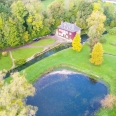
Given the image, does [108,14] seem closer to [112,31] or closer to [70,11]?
[112,31]

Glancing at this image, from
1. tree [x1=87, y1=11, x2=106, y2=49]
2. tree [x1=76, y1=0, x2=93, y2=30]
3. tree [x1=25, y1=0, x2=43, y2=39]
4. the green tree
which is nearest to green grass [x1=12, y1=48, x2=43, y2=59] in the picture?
tree [x1=25, y1=0, x2=43, y2=39]

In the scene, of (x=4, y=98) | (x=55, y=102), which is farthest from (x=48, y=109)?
(x=4, y=98)

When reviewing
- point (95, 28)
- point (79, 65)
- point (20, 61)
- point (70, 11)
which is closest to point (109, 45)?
point (95, 28)

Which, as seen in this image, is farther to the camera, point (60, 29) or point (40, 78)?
point (60, 29)

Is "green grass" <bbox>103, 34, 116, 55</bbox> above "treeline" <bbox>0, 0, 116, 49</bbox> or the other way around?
the other way around

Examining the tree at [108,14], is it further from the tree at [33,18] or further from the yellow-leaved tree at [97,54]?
the yellow-leaved tree at [97,54]

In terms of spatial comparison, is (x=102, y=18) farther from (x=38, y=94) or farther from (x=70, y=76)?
(x=38, y=94)

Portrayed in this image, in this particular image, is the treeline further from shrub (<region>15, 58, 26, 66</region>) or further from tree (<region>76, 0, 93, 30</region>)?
shrub (<region>15, 58, 26, 66</region>)
